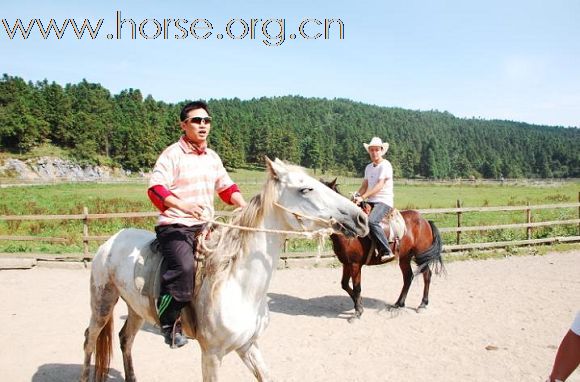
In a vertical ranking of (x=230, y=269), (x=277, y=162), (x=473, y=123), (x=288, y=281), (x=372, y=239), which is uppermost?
(x=473, y=123)

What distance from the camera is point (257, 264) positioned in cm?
289

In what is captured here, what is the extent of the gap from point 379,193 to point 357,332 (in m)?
2.20

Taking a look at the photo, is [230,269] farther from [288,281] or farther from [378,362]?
[288,281]

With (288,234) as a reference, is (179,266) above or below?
below

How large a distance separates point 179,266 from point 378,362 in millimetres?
2967

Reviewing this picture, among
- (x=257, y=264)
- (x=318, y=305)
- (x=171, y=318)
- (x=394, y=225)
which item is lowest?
(x=318, y=305)

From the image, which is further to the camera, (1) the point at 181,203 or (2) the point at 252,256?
(2) the point at 252,256

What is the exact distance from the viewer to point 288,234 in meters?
2.85

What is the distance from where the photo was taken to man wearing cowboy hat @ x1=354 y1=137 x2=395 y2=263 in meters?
6.34

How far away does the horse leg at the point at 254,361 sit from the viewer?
3041 millimetres

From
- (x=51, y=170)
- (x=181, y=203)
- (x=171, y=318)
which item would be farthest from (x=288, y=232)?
(x=51, y=170)

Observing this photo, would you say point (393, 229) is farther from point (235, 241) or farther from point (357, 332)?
point (235, 241)

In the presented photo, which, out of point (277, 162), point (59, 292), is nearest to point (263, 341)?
point (277, 162)

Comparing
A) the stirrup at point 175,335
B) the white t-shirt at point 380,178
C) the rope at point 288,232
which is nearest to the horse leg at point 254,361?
the stirrup at point 175,335
